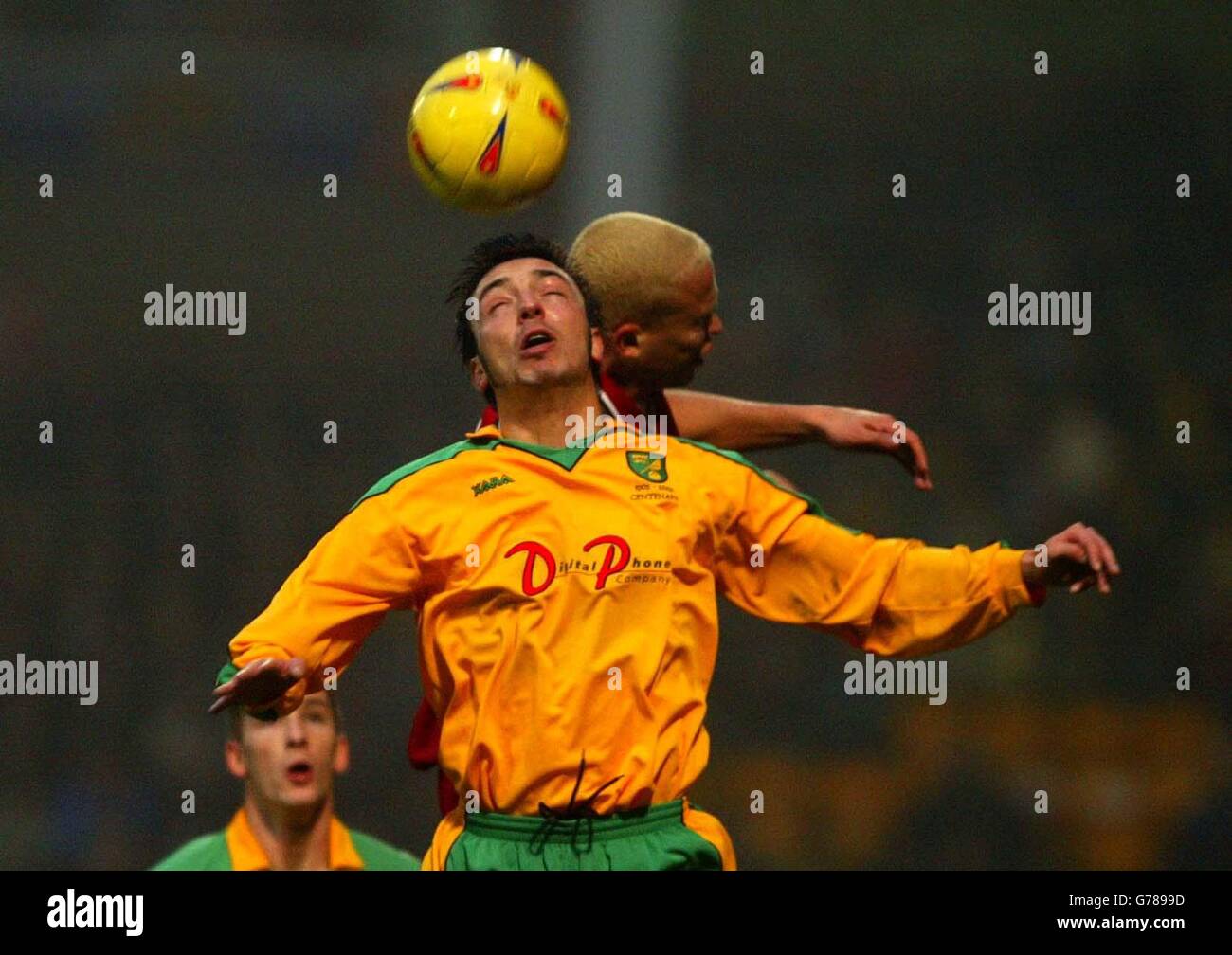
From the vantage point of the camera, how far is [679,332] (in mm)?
4629

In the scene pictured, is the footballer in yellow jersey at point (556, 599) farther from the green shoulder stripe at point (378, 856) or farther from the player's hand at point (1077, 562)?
the green shoulder stripe at point (378, 856)

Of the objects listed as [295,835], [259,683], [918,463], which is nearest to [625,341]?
[918,463]

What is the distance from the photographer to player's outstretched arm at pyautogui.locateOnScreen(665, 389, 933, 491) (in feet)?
15.0

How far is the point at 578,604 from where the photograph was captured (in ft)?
13.0

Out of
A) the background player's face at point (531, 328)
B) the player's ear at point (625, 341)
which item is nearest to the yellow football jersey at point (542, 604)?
the background player's face at point (531, 328)

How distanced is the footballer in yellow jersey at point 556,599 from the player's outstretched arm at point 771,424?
42 centimetres

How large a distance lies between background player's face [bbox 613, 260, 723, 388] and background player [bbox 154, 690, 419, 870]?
1.48 metres

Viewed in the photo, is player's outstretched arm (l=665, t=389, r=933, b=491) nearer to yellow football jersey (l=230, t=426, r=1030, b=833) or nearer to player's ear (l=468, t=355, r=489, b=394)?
yellow football jersey (l=230, t=426, r=1030, b=833)

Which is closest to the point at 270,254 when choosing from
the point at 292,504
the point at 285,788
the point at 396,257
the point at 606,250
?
the point at 396,257

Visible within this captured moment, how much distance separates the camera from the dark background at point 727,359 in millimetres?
8000

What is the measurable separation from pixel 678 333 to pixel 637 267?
16cm

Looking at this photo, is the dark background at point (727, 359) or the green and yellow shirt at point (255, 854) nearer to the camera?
the green and yellow shirt at point (255, 854)

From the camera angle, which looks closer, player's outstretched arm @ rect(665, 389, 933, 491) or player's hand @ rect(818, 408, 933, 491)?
player's hand @ rect(818, 408, 933, 491)

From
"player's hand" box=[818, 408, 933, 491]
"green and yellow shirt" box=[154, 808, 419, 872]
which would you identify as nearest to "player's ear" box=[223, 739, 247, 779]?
"green and yellow shirt" box=[154, 808, 419, 872]
